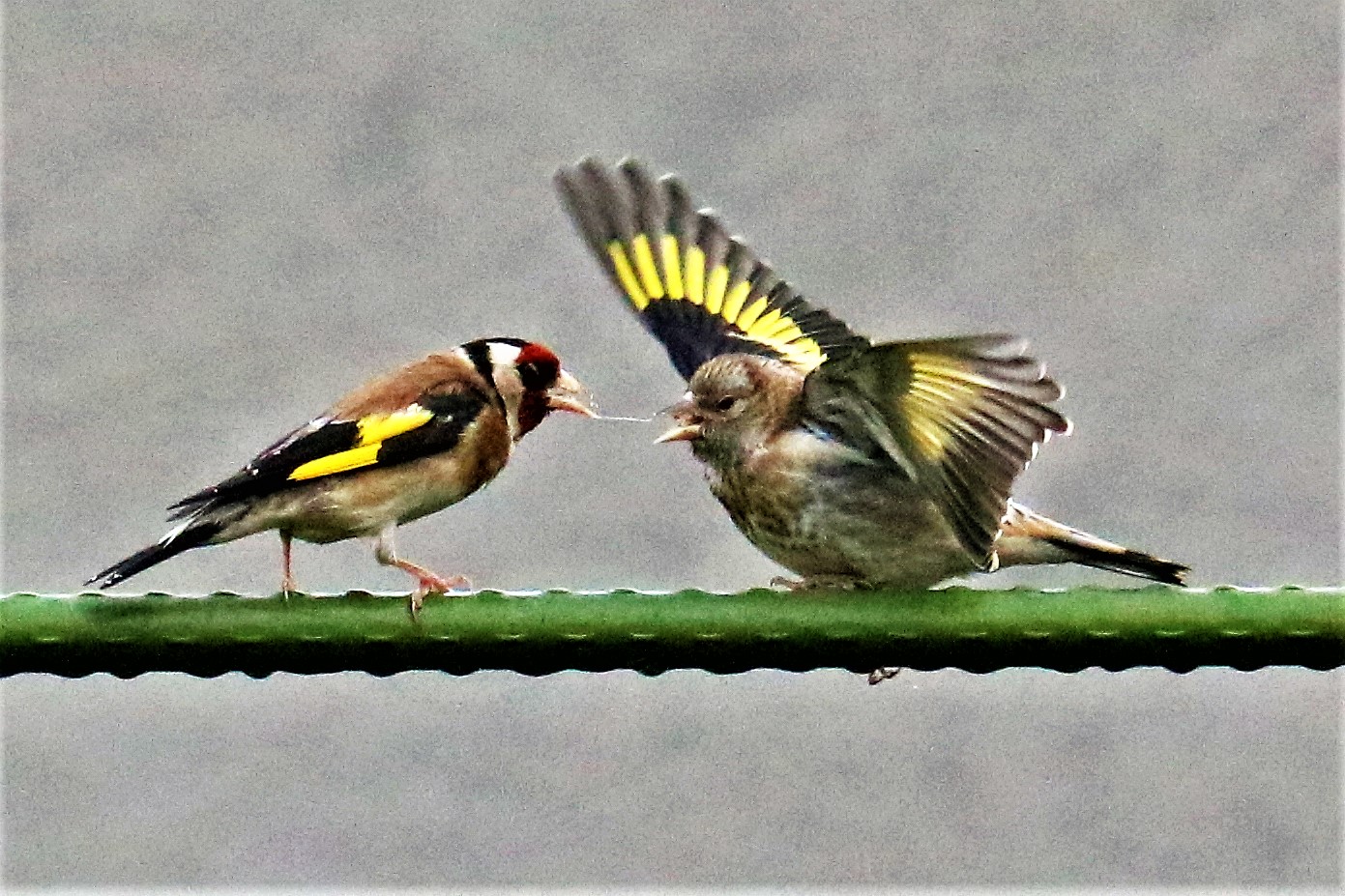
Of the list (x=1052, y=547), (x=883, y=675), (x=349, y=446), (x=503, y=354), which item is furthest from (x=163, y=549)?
(x=1052, y=547)

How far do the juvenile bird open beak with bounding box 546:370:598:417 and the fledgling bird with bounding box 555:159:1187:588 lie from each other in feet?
0.83

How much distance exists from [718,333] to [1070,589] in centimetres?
178

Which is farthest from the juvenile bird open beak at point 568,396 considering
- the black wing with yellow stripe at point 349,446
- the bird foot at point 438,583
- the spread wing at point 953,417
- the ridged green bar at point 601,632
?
the ridged green bar at point 601,632

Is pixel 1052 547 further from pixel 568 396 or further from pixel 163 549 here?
pixel 163 549

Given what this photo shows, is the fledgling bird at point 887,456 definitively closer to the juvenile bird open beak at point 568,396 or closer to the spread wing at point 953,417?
the spread wing at point 953,417

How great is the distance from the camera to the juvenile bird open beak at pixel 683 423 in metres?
3.64

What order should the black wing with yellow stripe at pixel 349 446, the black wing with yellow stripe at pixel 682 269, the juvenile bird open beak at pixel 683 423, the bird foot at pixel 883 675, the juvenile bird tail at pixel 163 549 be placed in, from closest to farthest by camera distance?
the juvenile bird tail at pixel 163 549, the bird foot at pixel 883 675, the black wing with yellow stripe at pixel 349 446, the juvenile bird open beak at pixel 683 423, the black wing with yellow stripe at pixel 682 269

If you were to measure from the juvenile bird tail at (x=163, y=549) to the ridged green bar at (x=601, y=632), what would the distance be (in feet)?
1.50

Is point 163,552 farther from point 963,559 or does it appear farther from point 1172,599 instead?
point 1172,599

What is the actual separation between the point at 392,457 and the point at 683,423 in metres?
0.51

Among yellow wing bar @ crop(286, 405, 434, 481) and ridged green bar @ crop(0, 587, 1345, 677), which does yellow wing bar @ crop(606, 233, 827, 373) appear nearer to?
yellow wing bar @ crop(286, 405, 434, 481)

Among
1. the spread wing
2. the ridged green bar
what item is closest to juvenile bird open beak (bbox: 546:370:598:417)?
the spread wing

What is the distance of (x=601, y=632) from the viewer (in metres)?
2.47

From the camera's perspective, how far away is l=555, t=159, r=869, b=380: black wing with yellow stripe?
423cm
